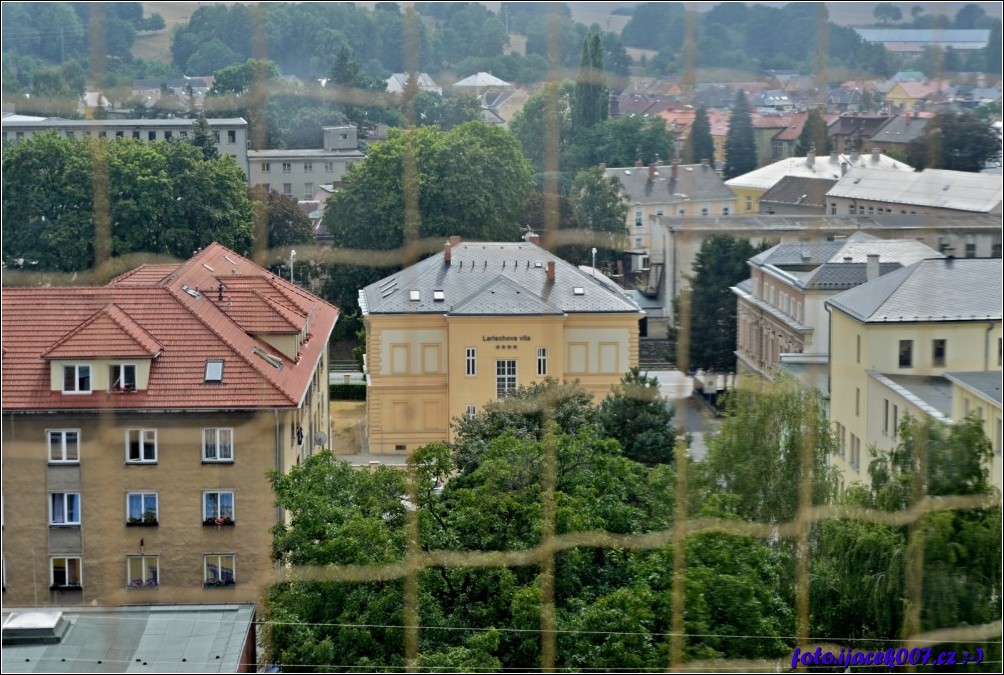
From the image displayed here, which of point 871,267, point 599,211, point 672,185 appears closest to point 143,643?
point 871,267

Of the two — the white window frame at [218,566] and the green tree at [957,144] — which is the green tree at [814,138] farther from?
the white window frame at [218,566]

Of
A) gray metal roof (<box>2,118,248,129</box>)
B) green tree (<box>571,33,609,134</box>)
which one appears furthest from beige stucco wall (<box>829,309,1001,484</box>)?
gray metal roof (<box>2,118,248,129</box>)

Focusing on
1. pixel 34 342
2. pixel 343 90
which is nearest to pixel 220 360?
pixel 34 342

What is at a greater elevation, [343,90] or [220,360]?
[343,90]

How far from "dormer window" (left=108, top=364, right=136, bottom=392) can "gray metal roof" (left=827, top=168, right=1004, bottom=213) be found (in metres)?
3.51

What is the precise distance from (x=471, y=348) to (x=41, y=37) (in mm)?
3536

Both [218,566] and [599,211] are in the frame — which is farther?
[599,211]

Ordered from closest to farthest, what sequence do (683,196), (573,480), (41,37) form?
(573,480)
(41,37)
(683,196)

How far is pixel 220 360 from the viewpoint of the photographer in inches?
136

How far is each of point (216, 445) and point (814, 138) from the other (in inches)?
210

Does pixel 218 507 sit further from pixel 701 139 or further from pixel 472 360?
pixel 701 139

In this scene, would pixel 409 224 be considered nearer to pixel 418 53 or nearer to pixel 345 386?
pixel 345 386

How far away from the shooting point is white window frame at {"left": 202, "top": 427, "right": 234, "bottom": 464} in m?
3.26

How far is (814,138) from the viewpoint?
26.0 ft
